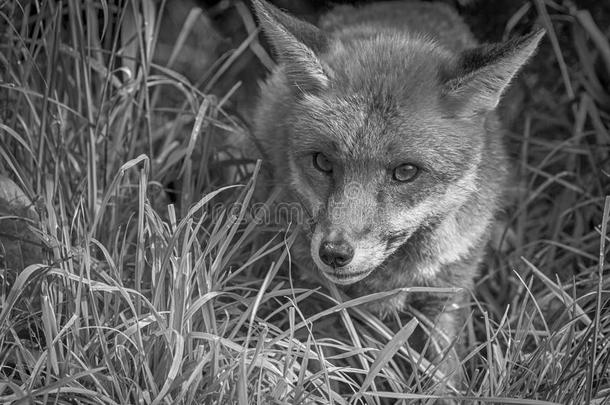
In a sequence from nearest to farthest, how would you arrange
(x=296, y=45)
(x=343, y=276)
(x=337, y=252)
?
(x=337, y=252) < (x=343, y=276) < (x=296, y=45)

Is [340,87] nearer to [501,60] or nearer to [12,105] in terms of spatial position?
[501,60]

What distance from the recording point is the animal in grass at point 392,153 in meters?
2.76

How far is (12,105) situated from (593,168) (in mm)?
3123

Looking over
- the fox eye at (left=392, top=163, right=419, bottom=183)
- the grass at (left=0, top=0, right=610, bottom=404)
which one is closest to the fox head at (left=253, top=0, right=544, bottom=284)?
the fox eye at (left=392, top=163, right=419, bottom=183)

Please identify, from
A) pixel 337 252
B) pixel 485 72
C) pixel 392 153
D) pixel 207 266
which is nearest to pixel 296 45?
pixel 392 153

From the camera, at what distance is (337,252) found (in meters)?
2.64

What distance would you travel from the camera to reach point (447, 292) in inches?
119

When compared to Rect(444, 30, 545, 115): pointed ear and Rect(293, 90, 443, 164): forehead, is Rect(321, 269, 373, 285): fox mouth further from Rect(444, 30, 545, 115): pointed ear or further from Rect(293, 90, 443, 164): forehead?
Rect(444, 30, 545, 115): pointed ear

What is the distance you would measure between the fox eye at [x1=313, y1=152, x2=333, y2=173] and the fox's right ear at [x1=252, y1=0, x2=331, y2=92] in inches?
12.0

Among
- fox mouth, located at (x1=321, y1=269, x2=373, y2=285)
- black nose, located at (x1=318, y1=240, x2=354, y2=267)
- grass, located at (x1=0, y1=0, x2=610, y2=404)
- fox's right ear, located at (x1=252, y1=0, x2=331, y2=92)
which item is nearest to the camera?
grass, located at (x1=0, y1=0, x2=610, y2=404)

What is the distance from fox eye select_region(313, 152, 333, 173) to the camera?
2.92 meters

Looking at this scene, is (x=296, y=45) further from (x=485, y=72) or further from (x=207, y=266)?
(x=207, y=266)

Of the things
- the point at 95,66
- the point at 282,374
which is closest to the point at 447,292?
the point at 282,374

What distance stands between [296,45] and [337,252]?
35.9 inches
